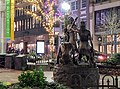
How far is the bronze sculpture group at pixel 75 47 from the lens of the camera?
535 inches

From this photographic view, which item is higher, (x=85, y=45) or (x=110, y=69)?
(x=85, y=45)

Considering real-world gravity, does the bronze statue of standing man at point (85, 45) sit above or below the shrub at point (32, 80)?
above

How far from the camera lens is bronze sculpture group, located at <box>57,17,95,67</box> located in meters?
13.6

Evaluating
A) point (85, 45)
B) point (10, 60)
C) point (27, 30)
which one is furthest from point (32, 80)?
point (27, 30)

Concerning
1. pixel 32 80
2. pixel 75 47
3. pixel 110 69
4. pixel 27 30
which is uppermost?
pixel 27 30

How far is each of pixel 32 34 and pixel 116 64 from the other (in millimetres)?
53429

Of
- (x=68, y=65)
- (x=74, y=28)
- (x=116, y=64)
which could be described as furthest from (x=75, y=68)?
(x=116, y=64)

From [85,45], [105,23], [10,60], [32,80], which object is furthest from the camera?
[105,23]

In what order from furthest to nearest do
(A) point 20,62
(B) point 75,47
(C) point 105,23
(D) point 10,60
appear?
1. (C) point 105,23
2. (D) point 10,60
3. (A) point 20,62
4. (B) point 75,47

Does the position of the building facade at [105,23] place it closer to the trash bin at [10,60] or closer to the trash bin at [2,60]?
the trash bin at [2,60]

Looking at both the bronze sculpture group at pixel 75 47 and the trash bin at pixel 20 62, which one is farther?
the trash bin at pixel 20 62

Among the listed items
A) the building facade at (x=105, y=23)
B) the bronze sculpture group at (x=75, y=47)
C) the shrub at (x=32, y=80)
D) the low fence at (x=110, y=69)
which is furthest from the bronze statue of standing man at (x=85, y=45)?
the building facade at (x=105, y=23)

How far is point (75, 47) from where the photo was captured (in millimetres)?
14086

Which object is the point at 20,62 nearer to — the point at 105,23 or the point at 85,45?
the point at 85,45
